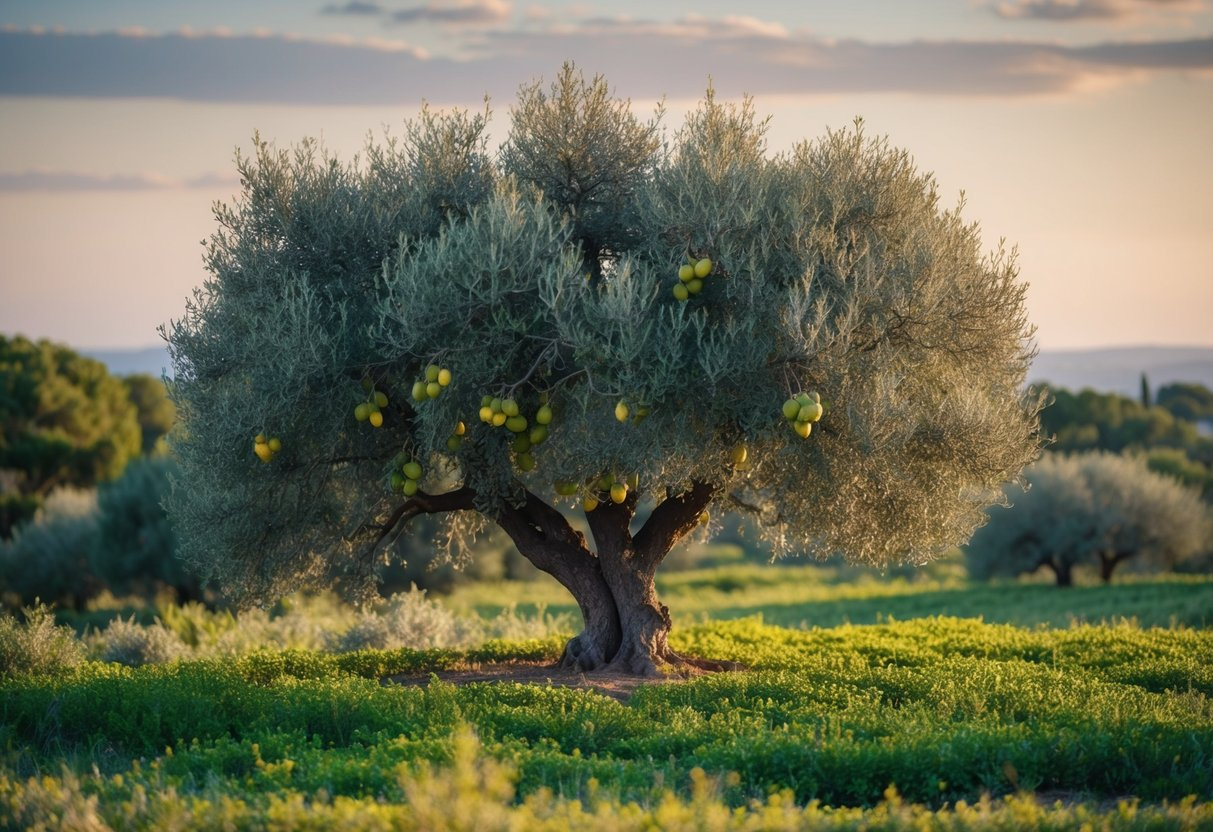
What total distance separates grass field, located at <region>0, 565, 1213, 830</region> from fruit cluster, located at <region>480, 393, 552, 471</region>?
2265 millimetres

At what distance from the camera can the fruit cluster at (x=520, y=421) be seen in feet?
34.6

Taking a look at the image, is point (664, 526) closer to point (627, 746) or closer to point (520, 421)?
point (520, 421)

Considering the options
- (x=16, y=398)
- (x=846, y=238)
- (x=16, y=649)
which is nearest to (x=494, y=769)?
(x=846, y=238)

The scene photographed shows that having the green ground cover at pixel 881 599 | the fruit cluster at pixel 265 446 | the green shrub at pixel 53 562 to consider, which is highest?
the fruit cluster at pixel 265 446

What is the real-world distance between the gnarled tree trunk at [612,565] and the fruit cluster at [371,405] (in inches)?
94.1

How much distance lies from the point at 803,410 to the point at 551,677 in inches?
201

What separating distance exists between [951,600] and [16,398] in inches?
1466

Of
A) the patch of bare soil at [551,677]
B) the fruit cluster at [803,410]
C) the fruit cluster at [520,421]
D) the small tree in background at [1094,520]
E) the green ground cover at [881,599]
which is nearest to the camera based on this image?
the fruit cluster at [803,410]

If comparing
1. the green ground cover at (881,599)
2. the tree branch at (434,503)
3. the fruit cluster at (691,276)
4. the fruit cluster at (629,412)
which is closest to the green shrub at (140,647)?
the tree branch at (434,503)

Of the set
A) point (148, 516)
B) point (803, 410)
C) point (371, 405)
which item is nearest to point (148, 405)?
point (148, 516)

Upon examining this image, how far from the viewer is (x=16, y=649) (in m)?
13.4

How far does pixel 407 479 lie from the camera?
1219 cm

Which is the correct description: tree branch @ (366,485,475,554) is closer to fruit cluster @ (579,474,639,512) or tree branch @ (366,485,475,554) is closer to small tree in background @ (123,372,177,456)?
fruit cluster @ (579,474,639,512)

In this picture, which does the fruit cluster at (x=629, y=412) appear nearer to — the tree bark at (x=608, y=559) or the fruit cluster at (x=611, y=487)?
the fruit cluster at (x=611, y=487)
